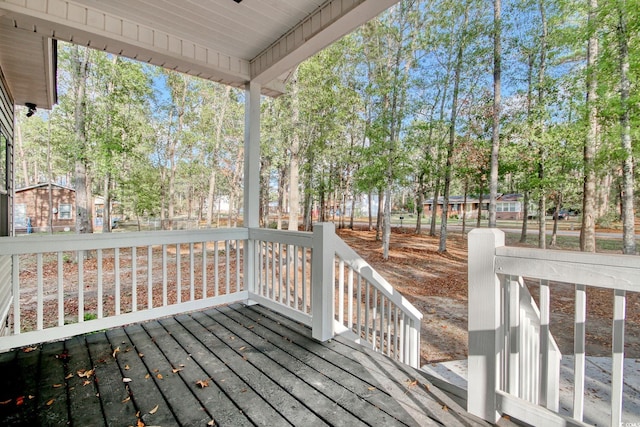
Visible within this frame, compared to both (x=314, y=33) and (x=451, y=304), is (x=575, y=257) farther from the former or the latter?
(x=451, y=304)

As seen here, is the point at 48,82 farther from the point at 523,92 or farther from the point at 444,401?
the point at 523,92

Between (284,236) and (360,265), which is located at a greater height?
(284,236)

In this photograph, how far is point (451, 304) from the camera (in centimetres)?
732

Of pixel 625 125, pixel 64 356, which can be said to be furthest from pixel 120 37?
pixel 625 125

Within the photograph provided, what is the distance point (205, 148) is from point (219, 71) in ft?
46.8

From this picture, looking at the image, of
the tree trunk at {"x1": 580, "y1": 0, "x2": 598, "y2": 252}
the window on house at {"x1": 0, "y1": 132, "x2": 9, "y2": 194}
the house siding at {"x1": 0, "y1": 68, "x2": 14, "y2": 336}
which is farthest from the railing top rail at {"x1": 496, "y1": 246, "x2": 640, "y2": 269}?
the tree trunk at {"x1": 580, "y1": 0, "x2": 598, "y2": 252}

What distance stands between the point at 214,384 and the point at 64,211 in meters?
25.9

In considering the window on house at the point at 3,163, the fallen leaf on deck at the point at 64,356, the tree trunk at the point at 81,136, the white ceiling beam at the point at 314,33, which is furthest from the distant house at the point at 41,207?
the white ceiling beam at the point at 314,33

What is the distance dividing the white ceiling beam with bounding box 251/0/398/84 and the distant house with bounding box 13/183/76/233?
21903 millimetres

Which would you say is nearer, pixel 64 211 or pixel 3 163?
pixel 3 163

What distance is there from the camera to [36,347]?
2.54 metres

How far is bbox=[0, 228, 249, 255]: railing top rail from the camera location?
2377mm

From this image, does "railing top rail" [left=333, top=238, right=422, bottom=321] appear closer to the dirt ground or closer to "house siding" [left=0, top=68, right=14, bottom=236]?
the dirt ground

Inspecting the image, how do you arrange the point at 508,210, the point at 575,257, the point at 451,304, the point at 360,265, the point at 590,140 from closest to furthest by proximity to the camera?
1. the point at 575,257
2. the point at 360,265
3. the point at 451,304
4. the point at 590,140
5. the point at 508,210
